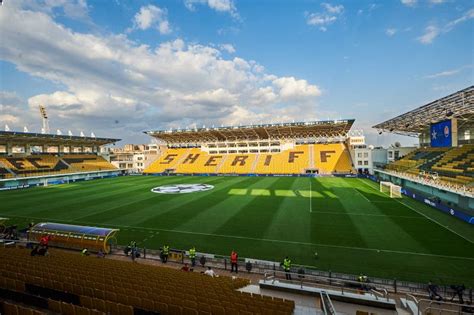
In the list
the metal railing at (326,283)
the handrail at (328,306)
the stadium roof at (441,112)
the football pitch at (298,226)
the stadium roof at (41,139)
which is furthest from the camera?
the stadium roof at (41,139)

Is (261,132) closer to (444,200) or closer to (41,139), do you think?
(444,200)

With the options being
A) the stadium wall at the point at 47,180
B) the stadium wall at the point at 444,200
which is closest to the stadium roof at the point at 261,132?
the stadium wall at the point at 47,180

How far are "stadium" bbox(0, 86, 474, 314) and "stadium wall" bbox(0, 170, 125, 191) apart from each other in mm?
235

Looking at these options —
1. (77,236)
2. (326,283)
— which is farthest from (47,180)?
(326,283)

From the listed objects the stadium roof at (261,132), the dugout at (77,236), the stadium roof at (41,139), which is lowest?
the dugout at (77,236)

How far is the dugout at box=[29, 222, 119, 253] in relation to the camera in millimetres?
15625

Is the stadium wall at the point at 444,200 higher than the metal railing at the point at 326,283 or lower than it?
higher

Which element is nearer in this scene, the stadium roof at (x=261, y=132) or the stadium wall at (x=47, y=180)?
the stadium wall at (x=47, y=180)

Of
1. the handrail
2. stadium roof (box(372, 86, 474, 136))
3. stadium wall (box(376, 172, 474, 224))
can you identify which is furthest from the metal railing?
stadium roof (box(372, 86, 474, 136))

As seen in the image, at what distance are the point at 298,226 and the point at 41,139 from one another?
59.7m

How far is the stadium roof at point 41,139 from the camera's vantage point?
48.1 m

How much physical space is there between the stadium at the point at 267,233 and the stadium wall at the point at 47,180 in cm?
24

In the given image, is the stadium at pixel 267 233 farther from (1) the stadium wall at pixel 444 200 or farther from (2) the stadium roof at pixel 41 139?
(2) the stadium roof at pixel 41 139

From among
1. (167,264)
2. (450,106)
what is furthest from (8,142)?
(450,106)
